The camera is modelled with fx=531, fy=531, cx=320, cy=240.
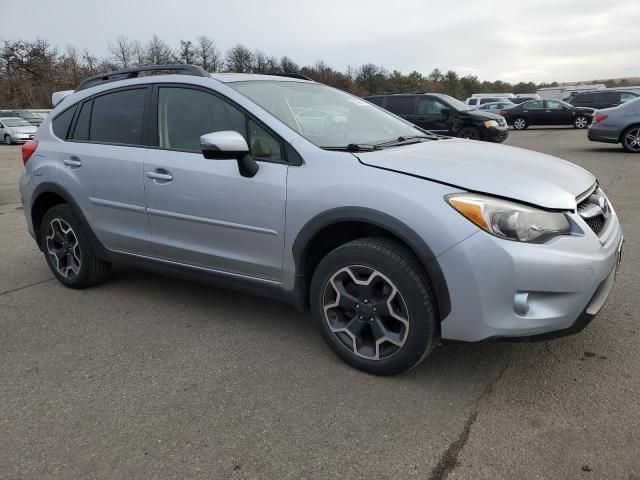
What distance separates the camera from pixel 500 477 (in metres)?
2.11

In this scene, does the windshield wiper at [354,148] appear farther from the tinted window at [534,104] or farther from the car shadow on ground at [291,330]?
the tinted window at [534,104]

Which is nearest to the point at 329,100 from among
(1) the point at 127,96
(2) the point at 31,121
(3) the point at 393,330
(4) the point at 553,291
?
(1) the point at 127,96

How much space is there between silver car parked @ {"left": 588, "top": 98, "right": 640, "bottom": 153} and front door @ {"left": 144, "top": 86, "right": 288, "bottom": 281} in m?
12.4

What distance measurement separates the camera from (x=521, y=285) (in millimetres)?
2410

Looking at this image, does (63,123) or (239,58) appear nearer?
(63,123)

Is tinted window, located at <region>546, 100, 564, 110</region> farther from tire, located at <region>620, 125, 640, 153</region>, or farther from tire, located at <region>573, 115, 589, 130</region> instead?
tire, located at <region>620, 125, 640, 153</region>

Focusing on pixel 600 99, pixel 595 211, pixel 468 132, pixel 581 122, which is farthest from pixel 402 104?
pixel 600 99

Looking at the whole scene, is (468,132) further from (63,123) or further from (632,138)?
(63,123)

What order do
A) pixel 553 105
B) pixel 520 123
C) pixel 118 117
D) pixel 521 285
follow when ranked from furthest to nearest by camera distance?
pixel 520 123 → pixel 553 105 → pixel 118 117 → pixel 521 285

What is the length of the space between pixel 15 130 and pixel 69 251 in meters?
24.1

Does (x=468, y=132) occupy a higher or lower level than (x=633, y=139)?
lower

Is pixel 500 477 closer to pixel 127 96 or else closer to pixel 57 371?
pixel 57 371

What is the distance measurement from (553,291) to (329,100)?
7.01ft

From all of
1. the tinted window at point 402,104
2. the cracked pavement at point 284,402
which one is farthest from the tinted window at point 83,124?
the tinted window at point 402,104
